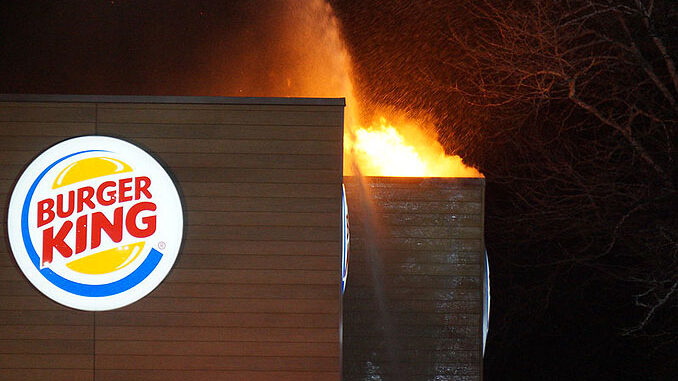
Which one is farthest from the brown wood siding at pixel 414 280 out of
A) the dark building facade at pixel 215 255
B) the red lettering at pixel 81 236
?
the red lettering at pixel 81 236

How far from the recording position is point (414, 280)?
7.26 m

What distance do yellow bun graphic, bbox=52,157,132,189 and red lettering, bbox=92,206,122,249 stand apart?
28cm

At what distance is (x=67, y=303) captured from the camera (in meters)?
5.40

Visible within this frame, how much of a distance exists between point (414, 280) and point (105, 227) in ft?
10.1

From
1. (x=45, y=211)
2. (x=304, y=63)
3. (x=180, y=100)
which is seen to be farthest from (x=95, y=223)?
(x=304, y=63)

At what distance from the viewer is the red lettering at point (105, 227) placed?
5340 mm

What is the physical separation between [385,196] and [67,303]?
310cm

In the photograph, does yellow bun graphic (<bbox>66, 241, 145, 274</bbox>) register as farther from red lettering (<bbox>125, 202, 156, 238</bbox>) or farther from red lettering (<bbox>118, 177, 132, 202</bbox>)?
red lettering (<bbox>118, 177, 132, 202</bbox>)

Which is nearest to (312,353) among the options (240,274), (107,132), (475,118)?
(240,274)

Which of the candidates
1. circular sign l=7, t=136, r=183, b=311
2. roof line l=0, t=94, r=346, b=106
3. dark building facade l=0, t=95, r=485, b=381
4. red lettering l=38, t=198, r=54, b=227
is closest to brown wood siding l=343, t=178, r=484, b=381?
dark building facade l=0, t=95, r=485, b=381

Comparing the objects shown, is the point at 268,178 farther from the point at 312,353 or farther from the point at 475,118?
the point at 475,118

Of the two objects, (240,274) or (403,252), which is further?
(403,252)

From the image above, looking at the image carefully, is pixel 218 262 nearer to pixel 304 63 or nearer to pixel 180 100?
pixel 180 100

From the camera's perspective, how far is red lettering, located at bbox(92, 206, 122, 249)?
5340 millimetres
